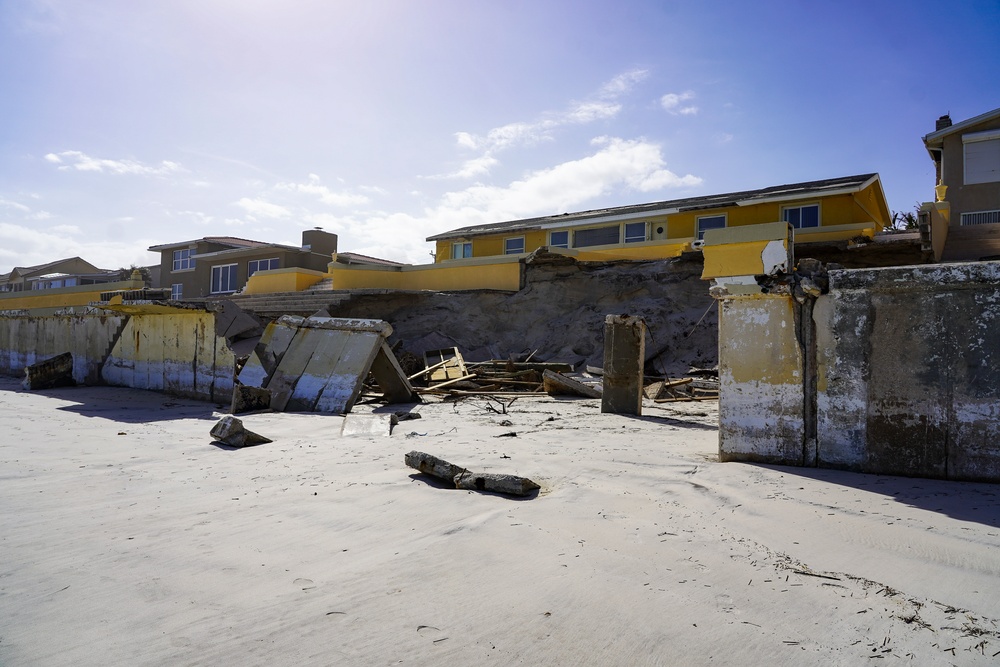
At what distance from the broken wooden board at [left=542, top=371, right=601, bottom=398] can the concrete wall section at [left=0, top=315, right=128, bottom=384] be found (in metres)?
9.28

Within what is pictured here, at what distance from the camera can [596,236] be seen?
25438 millimetres

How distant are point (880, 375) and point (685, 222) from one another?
1942cm

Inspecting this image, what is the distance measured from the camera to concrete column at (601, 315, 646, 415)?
9039 millimetres

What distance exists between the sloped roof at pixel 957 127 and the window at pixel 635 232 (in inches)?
443

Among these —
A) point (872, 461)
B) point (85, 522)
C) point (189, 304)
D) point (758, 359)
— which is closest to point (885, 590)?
point (872, 461)

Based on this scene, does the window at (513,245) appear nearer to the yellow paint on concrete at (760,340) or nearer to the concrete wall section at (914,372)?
the yellow paint on concrete at (760,340)

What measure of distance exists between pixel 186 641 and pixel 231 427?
445 cm

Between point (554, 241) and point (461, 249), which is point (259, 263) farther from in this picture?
point (554, 241)

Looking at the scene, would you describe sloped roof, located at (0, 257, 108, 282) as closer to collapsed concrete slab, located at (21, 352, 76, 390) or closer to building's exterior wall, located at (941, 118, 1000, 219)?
collapsed concrete slab, located at (21, 352, 76, 390)

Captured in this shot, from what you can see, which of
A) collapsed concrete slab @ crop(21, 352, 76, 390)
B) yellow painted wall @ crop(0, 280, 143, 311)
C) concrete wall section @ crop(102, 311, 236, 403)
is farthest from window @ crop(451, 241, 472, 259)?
collapsed concrete slab @ crop(21, 352, 76, 390)

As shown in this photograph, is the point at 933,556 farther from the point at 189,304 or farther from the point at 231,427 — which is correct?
the point at 189,304

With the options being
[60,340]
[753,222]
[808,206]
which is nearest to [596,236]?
[753,222]

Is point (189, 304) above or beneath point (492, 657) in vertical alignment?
above

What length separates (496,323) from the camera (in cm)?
1875
